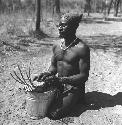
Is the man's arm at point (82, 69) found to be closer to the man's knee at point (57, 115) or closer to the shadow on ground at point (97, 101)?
the man's knee at point (57, 115)

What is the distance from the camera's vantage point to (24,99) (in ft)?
18.6

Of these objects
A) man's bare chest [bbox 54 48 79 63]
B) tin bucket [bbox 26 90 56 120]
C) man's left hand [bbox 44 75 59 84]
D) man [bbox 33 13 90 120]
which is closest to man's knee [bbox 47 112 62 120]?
man [bbox 33 13 90 120]

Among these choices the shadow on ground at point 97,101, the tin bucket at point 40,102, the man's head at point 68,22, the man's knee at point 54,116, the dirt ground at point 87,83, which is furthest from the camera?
the shadow on ground at point 97,101

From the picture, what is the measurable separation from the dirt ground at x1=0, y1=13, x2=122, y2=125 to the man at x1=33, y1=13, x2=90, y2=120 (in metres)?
0.28

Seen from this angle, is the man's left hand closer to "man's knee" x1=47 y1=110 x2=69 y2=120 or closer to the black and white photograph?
the black and white photograph

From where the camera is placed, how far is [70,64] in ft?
15.7

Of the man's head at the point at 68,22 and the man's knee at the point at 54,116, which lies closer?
the man's head at the point at 68,22

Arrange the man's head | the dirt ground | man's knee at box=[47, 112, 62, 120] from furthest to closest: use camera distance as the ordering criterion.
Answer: the dirt ground < man's knee at box=[47, 112, 62, 120] < the man's head

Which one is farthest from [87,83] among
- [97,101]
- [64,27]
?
[64,27]

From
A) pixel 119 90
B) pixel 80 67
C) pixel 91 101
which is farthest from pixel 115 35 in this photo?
pixel 80 67

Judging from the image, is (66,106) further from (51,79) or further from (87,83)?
(87,83)

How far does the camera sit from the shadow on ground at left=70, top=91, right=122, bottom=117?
5.23 meters

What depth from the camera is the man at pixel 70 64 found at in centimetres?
452

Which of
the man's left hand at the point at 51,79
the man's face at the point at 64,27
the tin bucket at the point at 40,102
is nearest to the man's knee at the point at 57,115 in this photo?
the tin bucket at the point at 40,102
